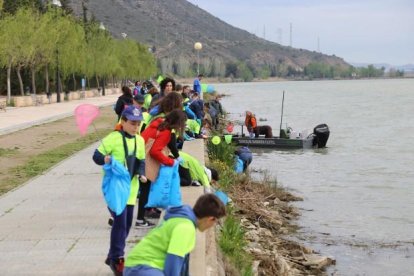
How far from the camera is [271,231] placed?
39.6 feet

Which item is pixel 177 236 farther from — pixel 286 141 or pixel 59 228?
pixel 286 141

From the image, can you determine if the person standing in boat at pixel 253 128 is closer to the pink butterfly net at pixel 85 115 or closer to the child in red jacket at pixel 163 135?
the child in red jacket at pixel 163 135

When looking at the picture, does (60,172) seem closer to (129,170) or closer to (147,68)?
(129,170)

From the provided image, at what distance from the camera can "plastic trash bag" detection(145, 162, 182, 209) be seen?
716 centimetres

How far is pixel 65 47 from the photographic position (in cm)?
4478

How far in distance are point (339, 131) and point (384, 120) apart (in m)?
12.4

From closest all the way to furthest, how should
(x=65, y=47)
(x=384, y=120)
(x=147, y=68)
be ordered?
1. (x=65, y=47)
2. (x=384, y=120)
3. (x=147, y=68)

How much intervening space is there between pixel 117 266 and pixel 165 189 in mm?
1402

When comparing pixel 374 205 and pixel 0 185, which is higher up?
pixel 0 185

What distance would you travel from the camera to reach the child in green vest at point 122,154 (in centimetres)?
598

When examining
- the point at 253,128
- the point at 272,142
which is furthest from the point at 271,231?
the point at 253,128

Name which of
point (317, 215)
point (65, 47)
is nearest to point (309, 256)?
point (317, 215)

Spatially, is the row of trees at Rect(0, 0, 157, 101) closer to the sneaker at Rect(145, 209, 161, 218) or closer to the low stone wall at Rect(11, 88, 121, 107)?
the low stone wall at Rect(11, 88, 121, 107)

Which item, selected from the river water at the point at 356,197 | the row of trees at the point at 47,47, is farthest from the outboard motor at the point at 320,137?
the row of trees at the point at 47,47
